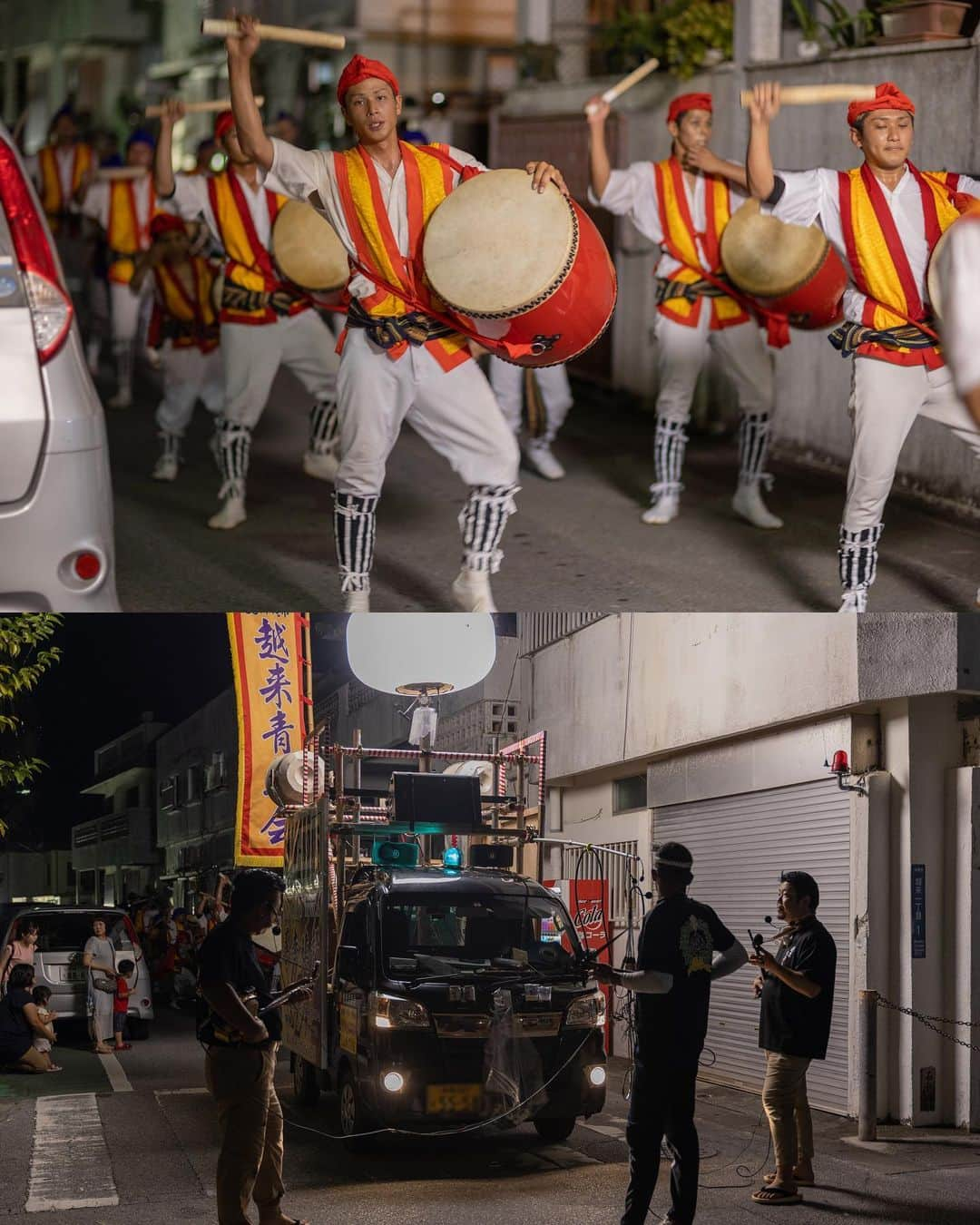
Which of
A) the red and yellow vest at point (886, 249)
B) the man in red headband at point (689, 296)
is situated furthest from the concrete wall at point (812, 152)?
the red and yellow vest at point (886, 249)

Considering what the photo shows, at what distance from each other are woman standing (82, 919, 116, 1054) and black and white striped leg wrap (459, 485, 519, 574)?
1.81 metres

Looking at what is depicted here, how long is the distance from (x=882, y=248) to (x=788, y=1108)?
275cm

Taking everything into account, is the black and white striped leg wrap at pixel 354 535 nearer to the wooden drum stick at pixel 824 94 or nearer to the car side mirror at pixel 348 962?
the car side mirror at pixel 348 962

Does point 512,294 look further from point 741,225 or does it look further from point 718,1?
point 718,1

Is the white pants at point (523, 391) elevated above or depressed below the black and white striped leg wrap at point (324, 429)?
above

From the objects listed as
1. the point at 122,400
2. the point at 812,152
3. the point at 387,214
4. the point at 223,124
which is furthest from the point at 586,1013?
the point at 122,400

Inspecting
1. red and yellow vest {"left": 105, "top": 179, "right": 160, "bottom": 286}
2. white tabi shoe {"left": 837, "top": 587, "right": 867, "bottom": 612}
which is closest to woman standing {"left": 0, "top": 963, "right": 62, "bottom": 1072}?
white tabi shoe {"left": 837, "top": 587, "right": 867, "bottom": 612}

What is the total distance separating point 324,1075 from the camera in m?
4.64

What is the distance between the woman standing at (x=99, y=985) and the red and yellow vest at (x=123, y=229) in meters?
7.22

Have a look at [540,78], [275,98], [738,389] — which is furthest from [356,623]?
[275,98]

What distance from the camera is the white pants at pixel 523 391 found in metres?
8.85

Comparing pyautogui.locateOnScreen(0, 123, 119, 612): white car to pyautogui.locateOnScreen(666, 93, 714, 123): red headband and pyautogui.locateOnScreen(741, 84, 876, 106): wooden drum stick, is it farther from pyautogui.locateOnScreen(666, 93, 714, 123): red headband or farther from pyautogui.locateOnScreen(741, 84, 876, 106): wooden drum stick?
pyautogui.locateOnScreen(666, 93, 714, 123): red headband

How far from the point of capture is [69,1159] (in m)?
4.30

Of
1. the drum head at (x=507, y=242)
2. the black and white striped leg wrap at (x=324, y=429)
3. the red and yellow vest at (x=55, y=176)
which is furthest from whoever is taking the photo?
the red and yellow vest at (x=55, y=176)
